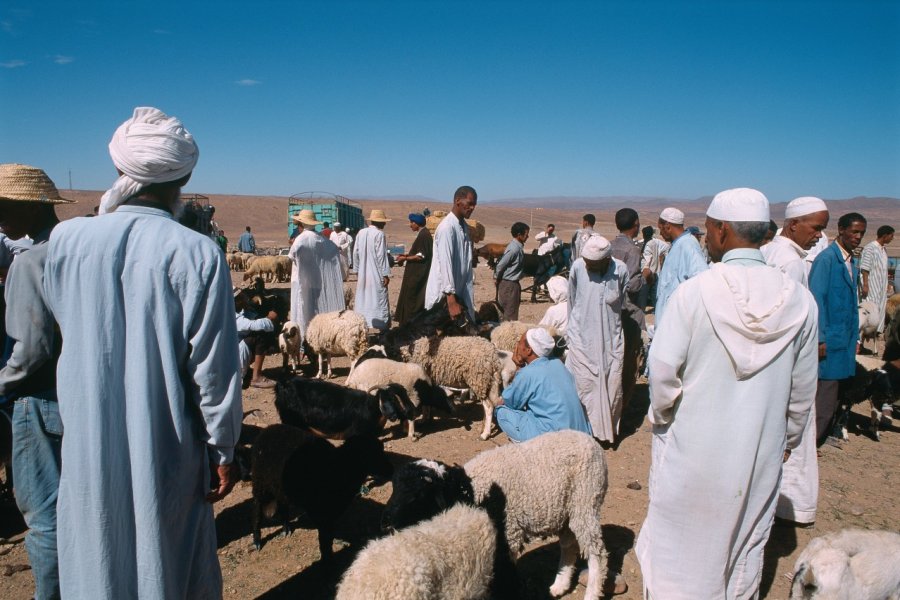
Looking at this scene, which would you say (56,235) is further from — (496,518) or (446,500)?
(496,518)

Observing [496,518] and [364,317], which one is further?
[364,317]

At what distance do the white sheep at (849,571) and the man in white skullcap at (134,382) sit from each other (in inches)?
95.2

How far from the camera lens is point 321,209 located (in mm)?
24297

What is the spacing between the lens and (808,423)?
364 centimetres

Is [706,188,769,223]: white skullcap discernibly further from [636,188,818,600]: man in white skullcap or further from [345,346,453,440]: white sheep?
[345,346,453,440]: white sheep

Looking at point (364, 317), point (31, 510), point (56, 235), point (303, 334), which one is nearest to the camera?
point (56, 235)

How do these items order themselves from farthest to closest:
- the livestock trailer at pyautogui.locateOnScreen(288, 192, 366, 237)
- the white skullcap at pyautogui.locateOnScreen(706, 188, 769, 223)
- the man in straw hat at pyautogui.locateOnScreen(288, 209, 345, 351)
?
the livestock trailer at pyautogui.locateOnScreen(288, 192, 366, 237)
the man in straw hat at pyautogui.locateOnScreen(288, 209, 345, 351)
the white skullcap at pyautogui.locateOnScreen(706, 188, 769, 223)

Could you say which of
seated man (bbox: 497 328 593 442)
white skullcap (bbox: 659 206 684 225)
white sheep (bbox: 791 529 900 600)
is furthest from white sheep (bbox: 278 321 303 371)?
white sheep (bbox: 791 529 900 600)

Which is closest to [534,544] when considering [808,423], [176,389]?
[808,423]

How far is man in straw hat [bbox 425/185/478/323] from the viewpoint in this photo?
554 cm

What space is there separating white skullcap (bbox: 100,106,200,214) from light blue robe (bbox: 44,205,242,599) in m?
0.12

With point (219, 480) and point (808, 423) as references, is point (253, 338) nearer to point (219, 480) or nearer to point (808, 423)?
point (219, 480)

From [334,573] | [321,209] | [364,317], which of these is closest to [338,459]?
[334,573]

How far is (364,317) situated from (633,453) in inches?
154
